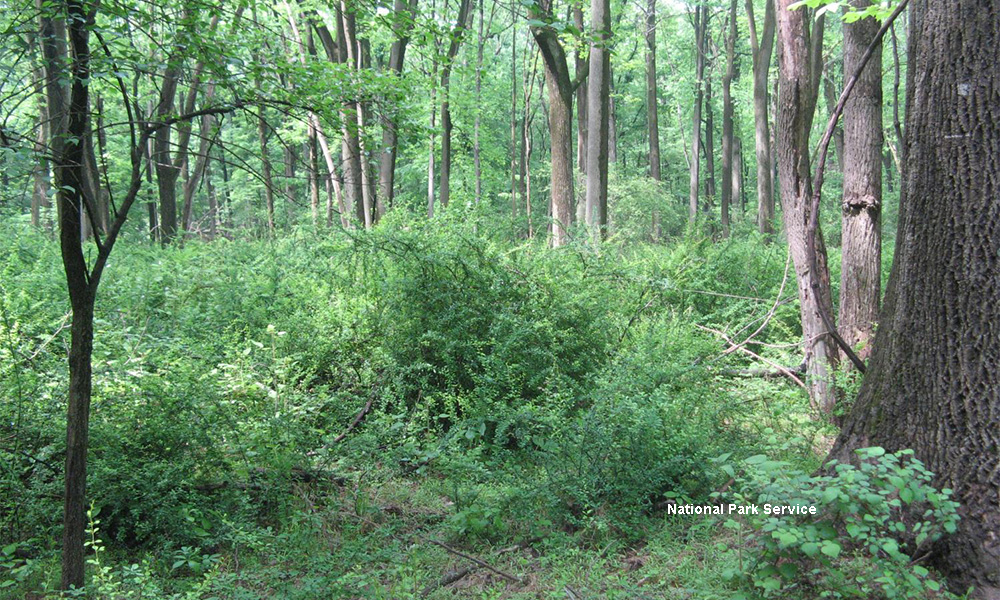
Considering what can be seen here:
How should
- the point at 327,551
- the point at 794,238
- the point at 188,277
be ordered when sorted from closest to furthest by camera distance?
the point at 327,551
the point at 794,238
the point at 188,277

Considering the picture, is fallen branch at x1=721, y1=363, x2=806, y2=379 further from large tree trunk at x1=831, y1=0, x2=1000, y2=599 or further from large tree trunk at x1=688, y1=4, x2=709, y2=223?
large tree trunk at x1=688, y1=4, x2=709, y2=223

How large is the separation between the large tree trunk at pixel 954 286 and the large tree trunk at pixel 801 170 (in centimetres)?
242

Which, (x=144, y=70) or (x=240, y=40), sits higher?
(x=240, y=40)

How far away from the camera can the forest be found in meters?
3.01

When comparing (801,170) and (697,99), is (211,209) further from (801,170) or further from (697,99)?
(801,170)

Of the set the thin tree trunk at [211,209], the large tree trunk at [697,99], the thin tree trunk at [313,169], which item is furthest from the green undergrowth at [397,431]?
the thin tree trunk at [211,209]

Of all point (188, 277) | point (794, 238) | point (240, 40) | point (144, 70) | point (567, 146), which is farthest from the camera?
point (567, 146)

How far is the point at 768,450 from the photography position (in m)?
4.87

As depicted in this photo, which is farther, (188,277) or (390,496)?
(188,277)

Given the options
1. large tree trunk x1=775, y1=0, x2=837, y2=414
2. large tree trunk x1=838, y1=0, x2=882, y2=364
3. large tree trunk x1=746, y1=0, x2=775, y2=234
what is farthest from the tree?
large tree trunk x1=746, y1=0, x2=775, y2=234

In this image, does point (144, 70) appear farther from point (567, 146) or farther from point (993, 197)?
point (567, 146)

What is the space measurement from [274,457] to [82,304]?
191cm

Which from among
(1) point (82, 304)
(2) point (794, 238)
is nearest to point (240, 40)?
(1) point (82, 304)

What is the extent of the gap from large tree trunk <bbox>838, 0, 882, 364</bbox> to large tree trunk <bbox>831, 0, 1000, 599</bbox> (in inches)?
114
